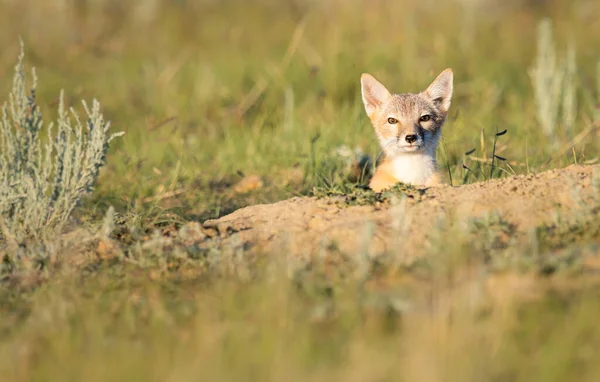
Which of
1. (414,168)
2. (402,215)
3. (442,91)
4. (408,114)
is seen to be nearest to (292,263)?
(402,215)

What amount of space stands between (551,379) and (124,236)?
244 cm

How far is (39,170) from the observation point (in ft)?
15.7

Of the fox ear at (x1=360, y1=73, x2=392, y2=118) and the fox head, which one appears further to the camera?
the fox ear at (x1=360, y1=73, x2=392, y2=118)

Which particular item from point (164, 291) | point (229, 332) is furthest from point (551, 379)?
point (164, 291)

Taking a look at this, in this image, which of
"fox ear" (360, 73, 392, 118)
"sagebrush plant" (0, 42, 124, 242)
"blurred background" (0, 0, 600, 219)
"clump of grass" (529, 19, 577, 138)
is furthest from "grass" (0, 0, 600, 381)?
"fox ear" (360, 73, 392, 118)

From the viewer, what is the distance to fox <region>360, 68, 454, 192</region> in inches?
222

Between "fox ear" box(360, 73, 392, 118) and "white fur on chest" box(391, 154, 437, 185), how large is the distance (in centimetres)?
64

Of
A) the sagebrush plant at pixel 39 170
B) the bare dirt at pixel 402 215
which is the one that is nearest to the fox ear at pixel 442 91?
the bare dirt at pixel 402 215

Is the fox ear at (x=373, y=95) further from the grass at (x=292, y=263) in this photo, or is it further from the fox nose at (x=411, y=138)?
the fox nose at (x=411, y=138)

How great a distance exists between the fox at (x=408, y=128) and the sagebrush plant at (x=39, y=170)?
187 cm

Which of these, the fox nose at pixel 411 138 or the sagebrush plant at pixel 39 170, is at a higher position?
the fox nose at pixel 411 138

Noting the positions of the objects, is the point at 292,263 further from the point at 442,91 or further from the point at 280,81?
the point at 280,81

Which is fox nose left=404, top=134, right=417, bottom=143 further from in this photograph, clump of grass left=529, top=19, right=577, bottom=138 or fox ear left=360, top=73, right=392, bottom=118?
clump of grass left=529, top=19, right=577, bottom=138

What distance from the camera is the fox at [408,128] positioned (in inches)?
222
